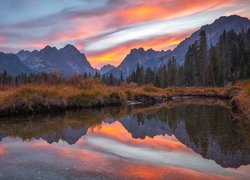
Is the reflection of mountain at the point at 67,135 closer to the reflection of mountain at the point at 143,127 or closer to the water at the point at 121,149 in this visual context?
the water at the point at 121,149

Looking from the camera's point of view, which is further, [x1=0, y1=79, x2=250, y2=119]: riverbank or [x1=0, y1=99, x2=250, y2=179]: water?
[x1=0, y1=79, x2=250, y2=119]: riverbank

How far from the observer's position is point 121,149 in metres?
12.8

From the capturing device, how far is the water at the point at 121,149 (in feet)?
30.3

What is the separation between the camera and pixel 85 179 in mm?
8359

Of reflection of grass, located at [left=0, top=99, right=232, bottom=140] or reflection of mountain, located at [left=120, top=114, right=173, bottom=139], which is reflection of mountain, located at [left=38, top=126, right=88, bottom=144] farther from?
reflection of mountain, located at [left=120, top=114, right=173, bottom=139]

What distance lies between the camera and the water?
9.23 meters

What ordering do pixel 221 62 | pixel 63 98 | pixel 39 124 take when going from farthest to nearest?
pixel 221 62 → pixel 63 98 → pixel 39 124

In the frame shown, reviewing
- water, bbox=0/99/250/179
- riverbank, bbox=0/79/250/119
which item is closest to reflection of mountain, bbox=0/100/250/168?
water, bbox=0/99/250/179

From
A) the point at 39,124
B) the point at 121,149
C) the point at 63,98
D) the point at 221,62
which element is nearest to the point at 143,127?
the point at 39,124

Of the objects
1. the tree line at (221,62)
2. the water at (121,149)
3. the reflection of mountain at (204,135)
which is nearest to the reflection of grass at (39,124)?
the water at (121,149)

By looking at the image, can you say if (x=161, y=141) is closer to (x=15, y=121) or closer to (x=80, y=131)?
(x=80, y=131)

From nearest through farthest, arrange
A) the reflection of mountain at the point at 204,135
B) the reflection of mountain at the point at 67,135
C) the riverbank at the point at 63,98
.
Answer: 1. the reflection of mountain at the point at 204,135
2. the reflection of mountain at the point at 67,135
3. the riverbank at the point at 63,98

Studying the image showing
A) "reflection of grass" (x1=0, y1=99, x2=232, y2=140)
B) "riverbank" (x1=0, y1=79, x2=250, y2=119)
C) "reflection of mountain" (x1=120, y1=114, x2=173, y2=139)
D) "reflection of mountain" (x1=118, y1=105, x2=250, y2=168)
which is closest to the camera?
"reflection of mountain" (x1=118, y1=105, x2=250, y2=168)

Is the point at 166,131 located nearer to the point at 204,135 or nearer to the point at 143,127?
the point at 143,127
